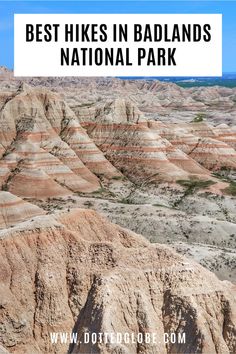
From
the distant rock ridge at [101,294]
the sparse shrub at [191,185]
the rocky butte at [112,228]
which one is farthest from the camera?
the sparse shrub at [191,185]

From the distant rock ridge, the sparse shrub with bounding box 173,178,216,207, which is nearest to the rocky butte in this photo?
the distant rock ridge

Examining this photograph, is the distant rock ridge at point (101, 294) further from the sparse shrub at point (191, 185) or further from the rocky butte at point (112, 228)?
the sparse shrub at point (191, 185)

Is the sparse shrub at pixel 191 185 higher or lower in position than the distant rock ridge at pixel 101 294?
higher

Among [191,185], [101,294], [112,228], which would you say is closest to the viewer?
[101,294]

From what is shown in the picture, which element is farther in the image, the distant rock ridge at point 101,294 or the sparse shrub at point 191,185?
the sparse shrub at point 191,185

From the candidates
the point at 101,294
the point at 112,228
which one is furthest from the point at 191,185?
the point at 101,294

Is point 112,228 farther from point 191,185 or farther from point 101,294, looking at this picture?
point 191,185

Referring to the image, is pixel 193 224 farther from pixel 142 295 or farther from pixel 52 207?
pixel 142 295

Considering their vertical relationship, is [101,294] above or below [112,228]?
below

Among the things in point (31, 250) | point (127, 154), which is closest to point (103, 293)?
point (31, 250)

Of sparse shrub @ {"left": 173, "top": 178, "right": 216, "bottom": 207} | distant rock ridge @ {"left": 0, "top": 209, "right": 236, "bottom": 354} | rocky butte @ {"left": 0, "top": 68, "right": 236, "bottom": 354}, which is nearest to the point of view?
distant rock ridge @ {"left": 0, "top": 209, "right": 236, "bottom": 354}

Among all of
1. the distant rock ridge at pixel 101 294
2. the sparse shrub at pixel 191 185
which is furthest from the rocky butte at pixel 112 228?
the sparse shrub at pixel 191 185

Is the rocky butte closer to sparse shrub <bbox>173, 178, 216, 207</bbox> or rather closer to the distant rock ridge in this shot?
the distant rock ridge
